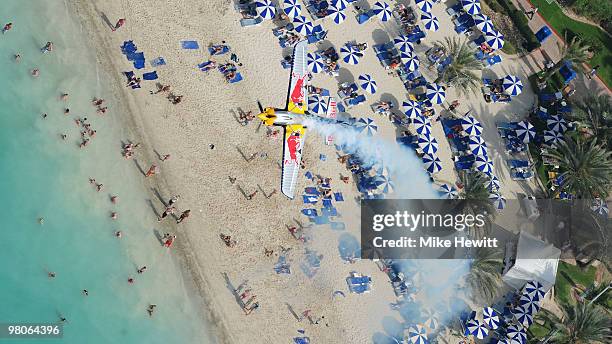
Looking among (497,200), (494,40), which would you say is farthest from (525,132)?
(494,40)

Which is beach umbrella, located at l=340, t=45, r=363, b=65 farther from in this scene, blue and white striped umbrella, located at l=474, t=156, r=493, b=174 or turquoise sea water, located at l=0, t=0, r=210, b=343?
turquoise sea water, located at l=0, t=0, r=210, b=343

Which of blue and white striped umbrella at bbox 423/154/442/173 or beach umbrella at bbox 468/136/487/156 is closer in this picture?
blue and white striped umbrella at bbox 423/154/442/173

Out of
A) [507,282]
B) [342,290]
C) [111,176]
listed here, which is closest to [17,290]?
[111,176]

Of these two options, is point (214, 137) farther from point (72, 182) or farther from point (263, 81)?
point (72, 182)

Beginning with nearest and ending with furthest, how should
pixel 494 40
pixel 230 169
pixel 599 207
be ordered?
pixel 230 169, pixel 599 207, pixel 494 40

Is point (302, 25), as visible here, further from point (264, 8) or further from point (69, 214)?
point (69, 214)

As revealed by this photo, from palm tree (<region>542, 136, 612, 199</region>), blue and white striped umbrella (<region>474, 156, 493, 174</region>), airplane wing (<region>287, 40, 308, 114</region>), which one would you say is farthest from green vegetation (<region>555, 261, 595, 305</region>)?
airplane wing (<region>287, 40, 308, 114</region>)
